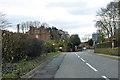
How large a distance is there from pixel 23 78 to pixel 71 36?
77.0 metres

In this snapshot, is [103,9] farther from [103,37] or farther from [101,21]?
[103,37]

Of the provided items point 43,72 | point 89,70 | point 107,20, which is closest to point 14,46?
point 43,72

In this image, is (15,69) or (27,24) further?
(27,24)

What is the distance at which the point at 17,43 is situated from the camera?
14.4 metres

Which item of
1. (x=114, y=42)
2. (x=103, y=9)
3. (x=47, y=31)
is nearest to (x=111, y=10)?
(x=103, y=9)

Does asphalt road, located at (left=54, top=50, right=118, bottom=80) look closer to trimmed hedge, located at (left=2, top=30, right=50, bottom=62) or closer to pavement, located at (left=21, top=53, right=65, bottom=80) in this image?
pavement, located at (left=21, top=53, right=65, bottom=80)

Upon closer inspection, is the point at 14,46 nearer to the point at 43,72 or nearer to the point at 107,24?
the point at 43,72

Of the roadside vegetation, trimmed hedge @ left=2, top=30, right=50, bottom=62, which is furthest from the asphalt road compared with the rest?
the roadside vegetation

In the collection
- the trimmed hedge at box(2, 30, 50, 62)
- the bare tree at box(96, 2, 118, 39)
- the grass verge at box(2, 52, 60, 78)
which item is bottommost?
the grass verge at box(2, 52, 60, 78)

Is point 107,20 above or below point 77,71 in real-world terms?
above

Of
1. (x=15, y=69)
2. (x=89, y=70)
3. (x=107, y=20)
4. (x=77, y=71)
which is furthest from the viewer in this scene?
(x=107, y=20)

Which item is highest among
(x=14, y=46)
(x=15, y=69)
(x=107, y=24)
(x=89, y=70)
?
(x=107, y=24)

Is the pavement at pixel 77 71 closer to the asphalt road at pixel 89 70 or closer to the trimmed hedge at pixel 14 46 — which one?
the asphalt road at pixel 89 70

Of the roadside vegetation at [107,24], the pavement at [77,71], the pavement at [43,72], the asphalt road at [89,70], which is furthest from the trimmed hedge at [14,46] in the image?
the roadside vegetation at [107,24]
